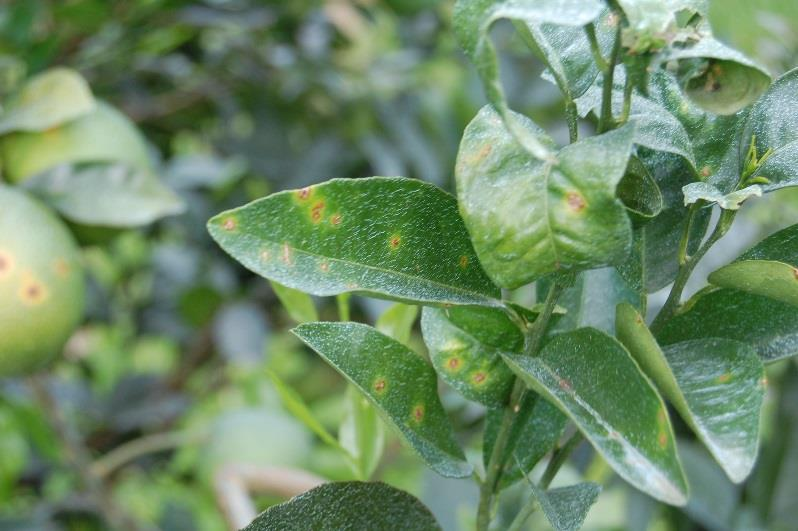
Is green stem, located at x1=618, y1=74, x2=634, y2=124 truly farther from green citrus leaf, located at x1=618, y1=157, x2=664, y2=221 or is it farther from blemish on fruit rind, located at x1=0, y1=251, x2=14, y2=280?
blemish on fruit rind, located at x1=0, y1=251, x2=14, y2=280

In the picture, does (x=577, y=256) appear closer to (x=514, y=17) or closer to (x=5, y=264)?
(x=514, y=17)

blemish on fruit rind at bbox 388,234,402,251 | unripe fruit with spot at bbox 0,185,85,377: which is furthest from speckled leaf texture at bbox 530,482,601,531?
unripe fruit with spot at bbox 0,185,85,377

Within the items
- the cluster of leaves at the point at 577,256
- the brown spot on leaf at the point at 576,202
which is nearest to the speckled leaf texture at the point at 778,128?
the cluster of leaves at the point at 577,256

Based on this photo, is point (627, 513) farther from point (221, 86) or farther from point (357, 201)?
point (221, 86)

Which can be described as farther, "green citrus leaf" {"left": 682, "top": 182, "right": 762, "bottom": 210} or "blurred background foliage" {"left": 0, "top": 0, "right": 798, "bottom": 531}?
"blurred background foliage" {"left": 0, "top": 0, "right": 798, "bottom": 531}

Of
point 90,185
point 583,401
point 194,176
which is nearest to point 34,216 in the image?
point 90,185

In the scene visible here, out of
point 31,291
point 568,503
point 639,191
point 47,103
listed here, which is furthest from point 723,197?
point 47,103

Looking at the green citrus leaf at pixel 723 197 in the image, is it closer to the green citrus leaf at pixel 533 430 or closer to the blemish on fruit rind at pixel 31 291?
the green citrus leaf at pixel 533 430
